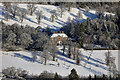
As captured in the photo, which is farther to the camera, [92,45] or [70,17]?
[70,17]

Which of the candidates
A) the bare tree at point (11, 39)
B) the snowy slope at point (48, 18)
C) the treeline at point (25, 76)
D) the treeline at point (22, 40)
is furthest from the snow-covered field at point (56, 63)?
the snowy slope at point (48, 18)

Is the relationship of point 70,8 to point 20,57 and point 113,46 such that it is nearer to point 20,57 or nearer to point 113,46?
point 113,46

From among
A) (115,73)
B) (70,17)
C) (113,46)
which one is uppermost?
(70,17)

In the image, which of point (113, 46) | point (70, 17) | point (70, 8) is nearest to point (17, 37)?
point (113, 46)

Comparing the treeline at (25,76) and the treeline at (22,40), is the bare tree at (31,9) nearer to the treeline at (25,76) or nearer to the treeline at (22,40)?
the treeline at (22,40)

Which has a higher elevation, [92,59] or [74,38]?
[74,38]

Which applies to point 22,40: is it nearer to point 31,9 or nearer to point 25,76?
point 25,76

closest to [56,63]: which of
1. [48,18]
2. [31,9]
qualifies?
[48,18]

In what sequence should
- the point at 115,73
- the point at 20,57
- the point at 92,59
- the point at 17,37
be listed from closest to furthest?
1. the point at 115,73
2. the point at 20,57
3. the point at 92,59
4. the point at 17,37
